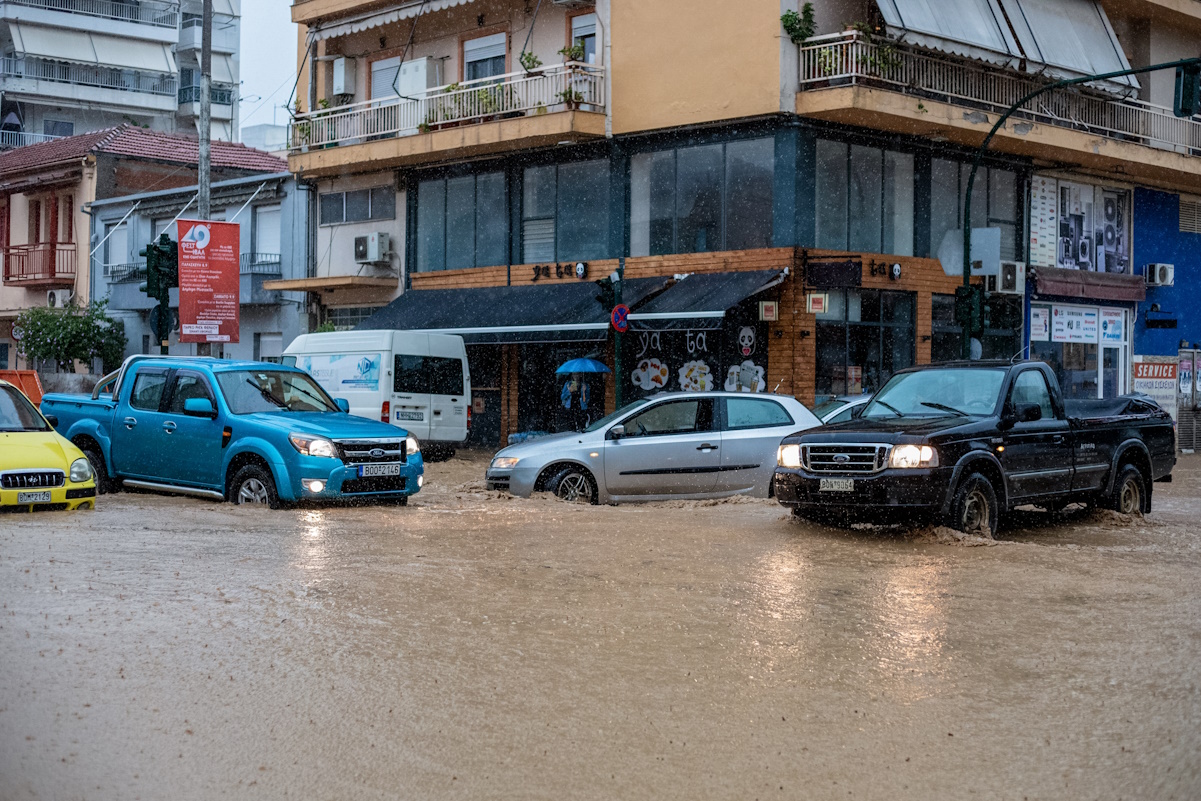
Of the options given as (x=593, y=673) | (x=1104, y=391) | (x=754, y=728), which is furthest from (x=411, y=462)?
(x=1104, y=391)

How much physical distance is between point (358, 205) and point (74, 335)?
11281 mm

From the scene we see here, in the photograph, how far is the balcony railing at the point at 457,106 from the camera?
25750 millimetres

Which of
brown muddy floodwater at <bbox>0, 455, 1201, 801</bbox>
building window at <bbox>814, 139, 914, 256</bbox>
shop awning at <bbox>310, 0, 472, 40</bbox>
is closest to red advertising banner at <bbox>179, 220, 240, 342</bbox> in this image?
shop awning at <bbox>310, 0, 472, 40</bbox>

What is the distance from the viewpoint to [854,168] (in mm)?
24375

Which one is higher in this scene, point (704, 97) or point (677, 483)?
point (704, 97)

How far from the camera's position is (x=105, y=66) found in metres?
62.8

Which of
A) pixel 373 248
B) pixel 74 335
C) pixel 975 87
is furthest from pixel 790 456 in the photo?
pixel 74 335

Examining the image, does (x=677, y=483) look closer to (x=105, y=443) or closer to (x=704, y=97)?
(x=105, y=443)

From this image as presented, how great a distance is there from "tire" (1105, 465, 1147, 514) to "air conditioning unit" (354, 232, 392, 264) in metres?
19.3

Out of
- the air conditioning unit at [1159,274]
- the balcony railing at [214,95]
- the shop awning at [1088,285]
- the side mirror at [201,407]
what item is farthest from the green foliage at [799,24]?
the balcony railing at [214,95]

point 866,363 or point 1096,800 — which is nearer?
point 1096,800

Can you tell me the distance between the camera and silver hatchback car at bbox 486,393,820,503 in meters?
14.8

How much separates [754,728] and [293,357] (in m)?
19.8

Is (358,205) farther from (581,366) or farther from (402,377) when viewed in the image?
(402,377)
